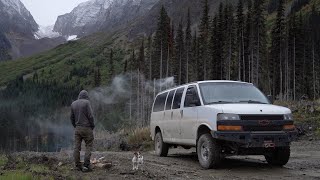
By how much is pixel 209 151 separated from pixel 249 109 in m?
1.43

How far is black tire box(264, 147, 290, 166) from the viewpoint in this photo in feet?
37.0

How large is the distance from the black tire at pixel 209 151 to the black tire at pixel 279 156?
1660 mm

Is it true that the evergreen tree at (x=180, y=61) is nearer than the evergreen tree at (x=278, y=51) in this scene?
No

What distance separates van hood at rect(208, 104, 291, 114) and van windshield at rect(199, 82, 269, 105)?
60cm

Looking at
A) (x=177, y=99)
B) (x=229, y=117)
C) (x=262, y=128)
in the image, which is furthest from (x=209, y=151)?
(x=177, y=99)

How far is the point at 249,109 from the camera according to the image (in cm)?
1053

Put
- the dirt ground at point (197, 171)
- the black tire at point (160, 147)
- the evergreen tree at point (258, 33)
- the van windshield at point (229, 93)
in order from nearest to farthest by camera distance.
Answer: the dirt ground at point (197, 171) → the van windshield at point (229, 93) → the black tire at point (160, 147) → the evergreen tree at point (258, 33)

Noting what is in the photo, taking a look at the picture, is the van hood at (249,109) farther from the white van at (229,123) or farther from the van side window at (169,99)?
the van side window at (169,99)

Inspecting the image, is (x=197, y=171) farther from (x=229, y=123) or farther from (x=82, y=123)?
(x=82, y=123)

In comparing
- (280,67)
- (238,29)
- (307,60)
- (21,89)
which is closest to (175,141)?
(238,29)

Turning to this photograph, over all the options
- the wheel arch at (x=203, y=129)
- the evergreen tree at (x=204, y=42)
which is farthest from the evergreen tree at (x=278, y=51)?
the wheel arch at (x=203, y=129)

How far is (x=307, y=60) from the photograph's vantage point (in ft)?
229

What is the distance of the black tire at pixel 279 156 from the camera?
11285mm

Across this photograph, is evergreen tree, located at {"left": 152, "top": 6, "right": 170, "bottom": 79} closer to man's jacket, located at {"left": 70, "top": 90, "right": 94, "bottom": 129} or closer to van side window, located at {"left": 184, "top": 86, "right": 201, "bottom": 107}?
Result: van side window, located at {"left": 184, "top": 86, "right": 201, "bottom": 107}
